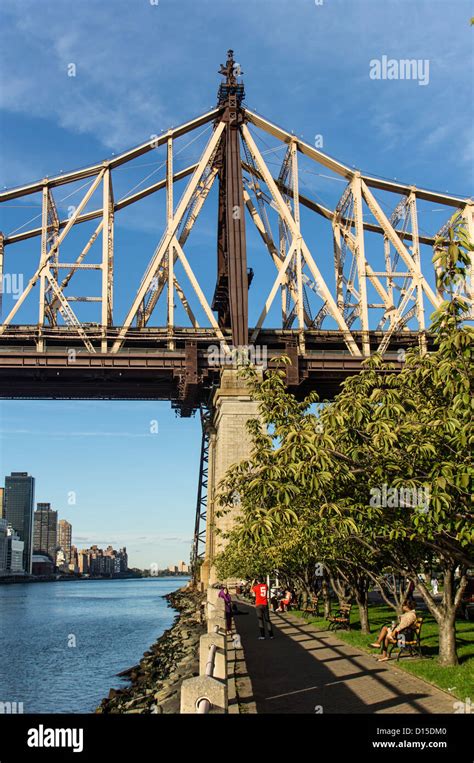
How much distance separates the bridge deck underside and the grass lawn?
2813cm

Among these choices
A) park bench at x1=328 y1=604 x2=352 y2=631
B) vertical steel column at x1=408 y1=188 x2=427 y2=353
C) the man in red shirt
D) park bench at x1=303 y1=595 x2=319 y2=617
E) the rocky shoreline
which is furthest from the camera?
vertical steel column at x1=408 y1=188 x2=427 y2=353

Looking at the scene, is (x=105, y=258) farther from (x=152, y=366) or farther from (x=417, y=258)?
(x=417, y=258)

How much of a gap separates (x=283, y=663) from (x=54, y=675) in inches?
884

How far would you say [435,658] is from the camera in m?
18.7

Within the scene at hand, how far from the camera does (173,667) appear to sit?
29.1 m

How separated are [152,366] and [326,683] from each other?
4296 cm

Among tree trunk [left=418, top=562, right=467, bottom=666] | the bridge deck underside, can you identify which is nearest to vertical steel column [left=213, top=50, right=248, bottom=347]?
the bridge deck underside

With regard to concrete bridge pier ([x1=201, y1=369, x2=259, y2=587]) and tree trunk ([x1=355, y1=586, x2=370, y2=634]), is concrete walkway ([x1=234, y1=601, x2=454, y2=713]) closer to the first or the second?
tree trunk ([x1=355, y1=586, x2=370, y2=634])

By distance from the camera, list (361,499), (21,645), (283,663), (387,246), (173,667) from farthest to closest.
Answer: (387,246) < (21,645) < (173,667) < (283,663) < (361,499)

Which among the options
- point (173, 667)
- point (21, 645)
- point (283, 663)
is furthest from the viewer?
point (21, 645)

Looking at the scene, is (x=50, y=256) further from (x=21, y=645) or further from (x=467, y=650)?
(x=467, y=650)

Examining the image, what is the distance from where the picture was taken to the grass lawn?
15.0 m

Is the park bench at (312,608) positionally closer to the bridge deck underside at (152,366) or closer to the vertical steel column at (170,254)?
the bridge deck underside at (152,366)

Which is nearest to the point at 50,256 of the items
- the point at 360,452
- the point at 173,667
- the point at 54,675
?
the point at 54,675
